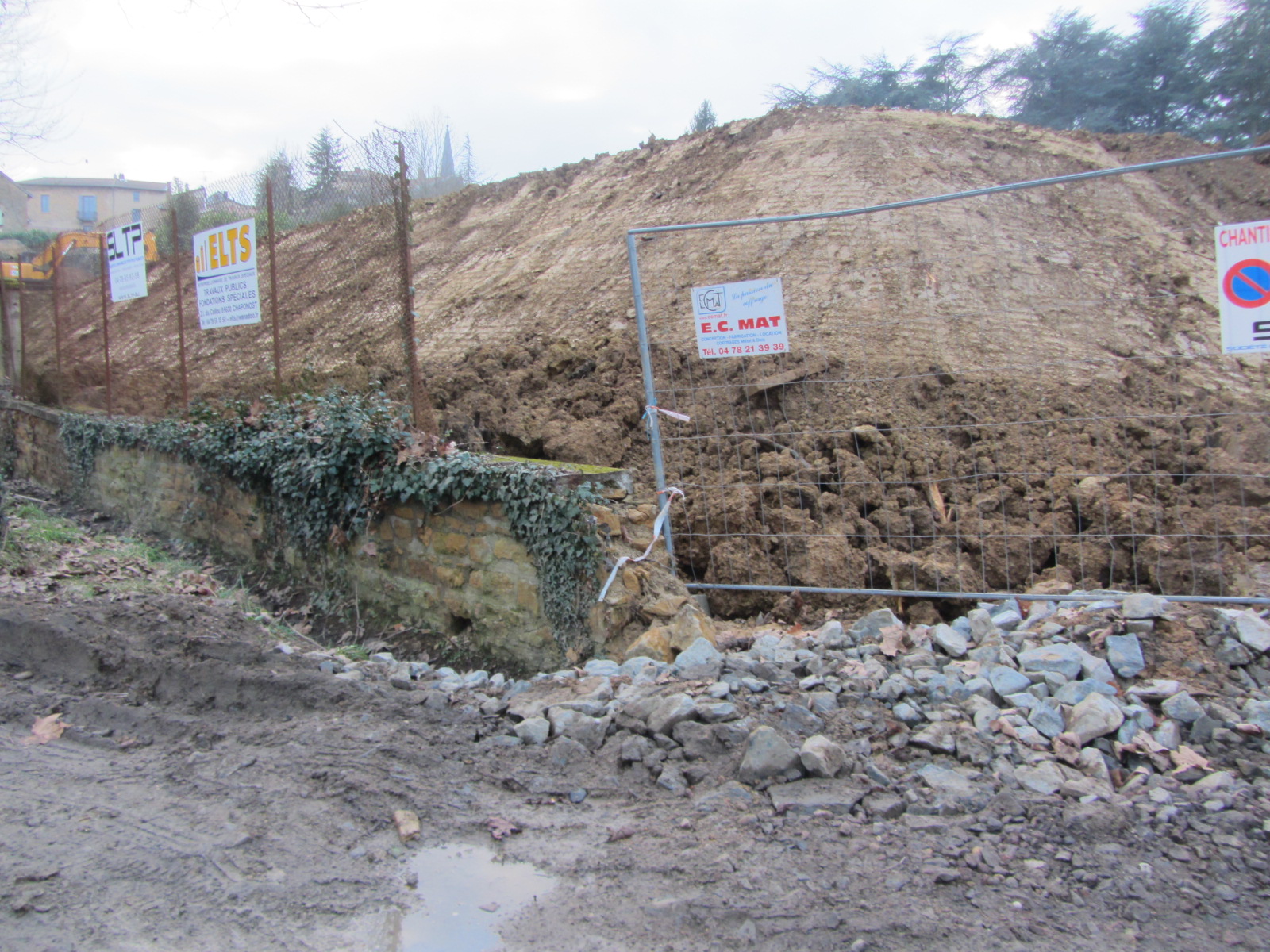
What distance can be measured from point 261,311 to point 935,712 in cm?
1170

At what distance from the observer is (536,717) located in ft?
12.5

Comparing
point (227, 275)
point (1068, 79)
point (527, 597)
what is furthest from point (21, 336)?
point (1068, 79)

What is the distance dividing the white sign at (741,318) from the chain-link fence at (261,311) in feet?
8.71

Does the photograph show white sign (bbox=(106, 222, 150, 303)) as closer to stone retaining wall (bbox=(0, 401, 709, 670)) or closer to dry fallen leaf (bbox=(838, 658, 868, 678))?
stone retaining wall (bbox=(0, 401, 709, 670))

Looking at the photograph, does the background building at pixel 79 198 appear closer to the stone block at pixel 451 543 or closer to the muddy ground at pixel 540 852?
the stone block at pixel 451 543

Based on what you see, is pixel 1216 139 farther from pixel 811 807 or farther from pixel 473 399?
pixel 811 807

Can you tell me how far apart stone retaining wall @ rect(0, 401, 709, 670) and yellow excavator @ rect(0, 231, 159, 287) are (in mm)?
7026

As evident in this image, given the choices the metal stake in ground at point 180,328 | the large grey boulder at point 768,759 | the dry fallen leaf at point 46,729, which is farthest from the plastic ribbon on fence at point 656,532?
the metal stake in ground at point 180,328

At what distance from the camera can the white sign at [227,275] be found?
830cm

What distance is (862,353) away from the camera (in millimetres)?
7207

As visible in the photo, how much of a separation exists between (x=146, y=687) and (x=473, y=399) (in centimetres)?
449

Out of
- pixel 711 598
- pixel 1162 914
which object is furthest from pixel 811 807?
pixel 711 598

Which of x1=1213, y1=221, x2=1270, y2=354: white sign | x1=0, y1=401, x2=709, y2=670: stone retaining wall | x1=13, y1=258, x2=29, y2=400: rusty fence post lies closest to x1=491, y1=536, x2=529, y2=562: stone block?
x1=0, y1=401, x2=709, y2=670: stone retaining wall

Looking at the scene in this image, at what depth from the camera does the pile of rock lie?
314cm
